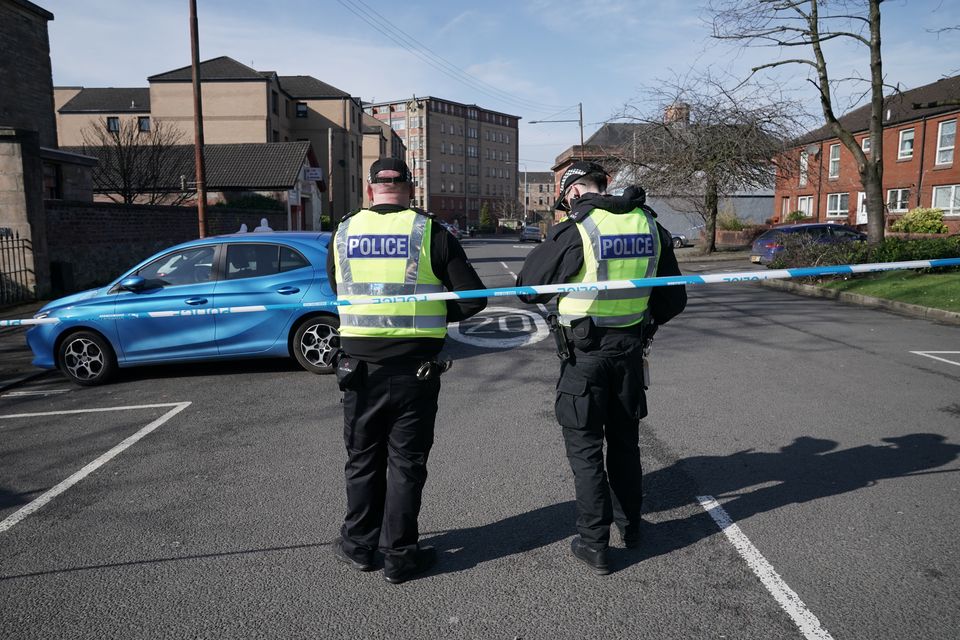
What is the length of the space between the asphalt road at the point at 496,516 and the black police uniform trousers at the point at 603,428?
0.81 feet

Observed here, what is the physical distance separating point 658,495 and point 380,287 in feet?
7.09

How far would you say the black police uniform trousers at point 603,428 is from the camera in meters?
3.35

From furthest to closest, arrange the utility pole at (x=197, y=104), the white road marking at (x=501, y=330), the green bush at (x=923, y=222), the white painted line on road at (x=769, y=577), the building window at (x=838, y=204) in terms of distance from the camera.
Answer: the building window at (x=838, y=204) → the green bush at (x=923, y=222) → the utility pole at (x=197, y=104) → the white road marking at (x=501, y=330) → the white painted line on road at (x=769, y=577)

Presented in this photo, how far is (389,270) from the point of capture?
3330 millimetres

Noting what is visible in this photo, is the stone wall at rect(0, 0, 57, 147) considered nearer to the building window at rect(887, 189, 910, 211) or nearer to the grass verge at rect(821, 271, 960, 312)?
the grass verge at rect(821, 271, 960, 312)

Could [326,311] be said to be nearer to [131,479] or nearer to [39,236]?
[131,479]

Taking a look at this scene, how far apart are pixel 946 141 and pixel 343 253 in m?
35.3

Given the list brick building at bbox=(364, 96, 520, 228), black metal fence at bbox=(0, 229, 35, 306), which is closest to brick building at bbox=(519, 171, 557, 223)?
brick building at bbox=(364, 96, 520, 228)

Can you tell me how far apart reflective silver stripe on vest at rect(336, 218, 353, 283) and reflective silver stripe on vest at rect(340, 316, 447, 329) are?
192 millimetres

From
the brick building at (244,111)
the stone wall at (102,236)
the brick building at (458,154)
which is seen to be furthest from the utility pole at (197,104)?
the brick building at (458,154)

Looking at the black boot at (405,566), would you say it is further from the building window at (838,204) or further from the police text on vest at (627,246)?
the building window at (838,204)

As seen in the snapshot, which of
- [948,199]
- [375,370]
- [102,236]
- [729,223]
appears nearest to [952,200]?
[948,199]

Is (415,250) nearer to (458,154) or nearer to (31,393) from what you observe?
(31,393)

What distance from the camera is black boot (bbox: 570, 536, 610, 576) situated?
3.29 meters
